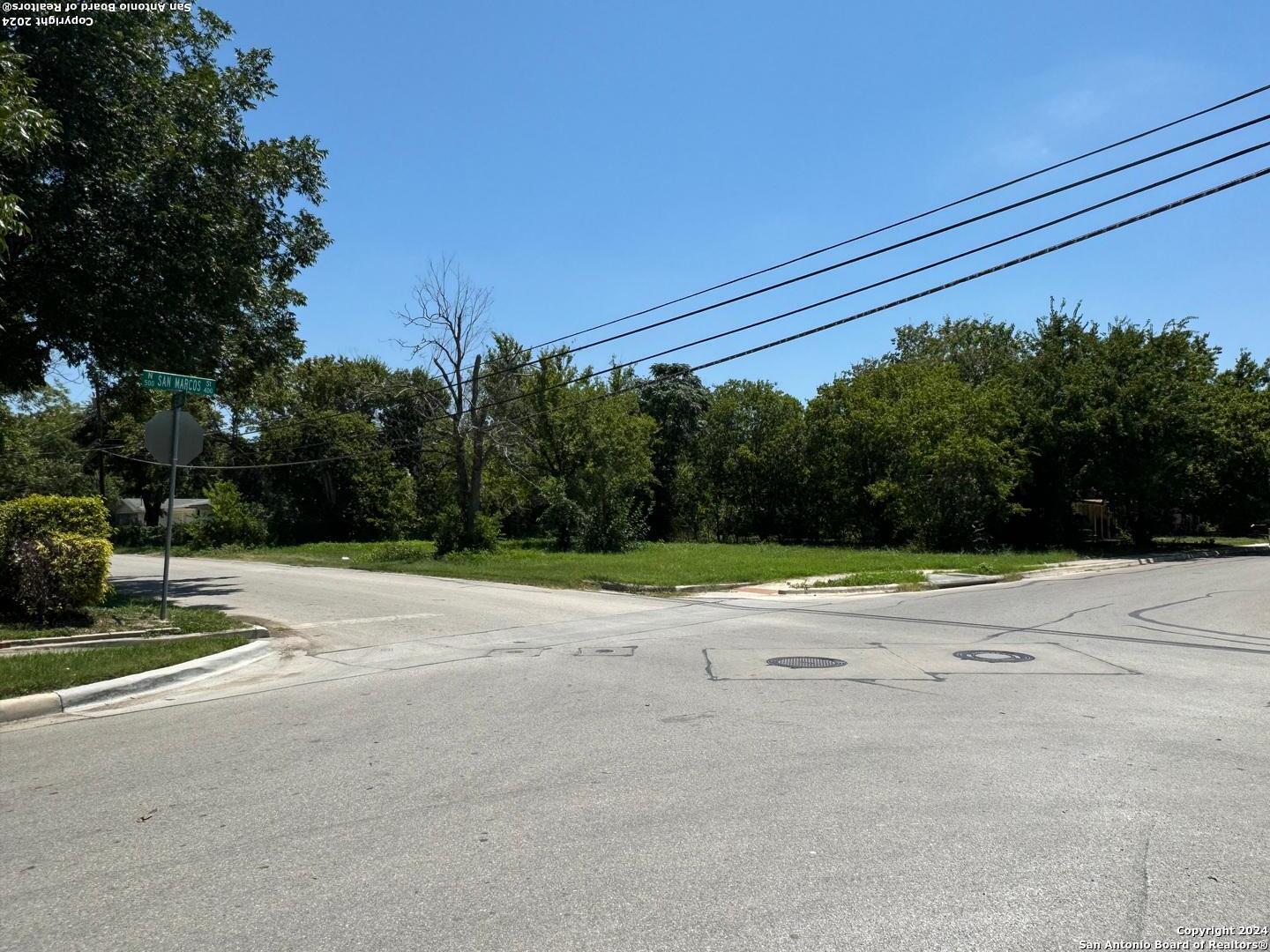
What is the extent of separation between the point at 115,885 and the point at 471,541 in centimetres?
2898

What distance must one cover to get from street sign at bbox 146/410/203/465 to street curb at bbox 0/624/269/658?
99.3 inches

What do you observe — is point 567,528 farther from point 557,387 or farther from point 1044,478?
point 1044,478

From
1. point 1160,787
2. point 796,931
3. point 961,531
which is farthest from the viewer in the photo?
point 961,531

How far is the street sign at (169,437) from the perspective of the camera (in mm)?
12500

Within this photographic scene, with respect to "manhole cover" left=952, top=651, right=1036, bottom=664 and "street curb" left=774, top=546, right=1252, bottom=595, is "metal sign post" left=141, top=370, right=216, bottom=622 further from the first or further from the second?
"street curb" left=774, top=546, right=1252, bottom=595

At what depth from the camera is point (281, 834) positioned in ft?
15.5

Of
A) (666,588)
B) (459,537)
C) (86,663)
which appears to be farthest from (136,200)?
(459,537)

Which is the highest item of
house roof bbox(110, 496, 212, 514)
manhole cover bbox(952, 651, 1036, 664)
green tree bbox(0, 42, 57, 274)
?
green tree bbox(0, 42, 57, 274)

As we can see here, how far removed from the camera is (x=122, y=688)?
872cm

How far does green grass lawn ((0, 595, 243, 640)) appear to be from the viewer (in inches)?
444

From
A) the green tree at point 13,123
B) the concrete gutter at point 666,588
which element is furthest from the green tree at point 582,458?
the green tree at point 13,123

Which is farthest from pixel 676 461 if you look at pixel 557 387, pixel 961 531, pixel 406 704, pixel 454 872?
pixel 454 872

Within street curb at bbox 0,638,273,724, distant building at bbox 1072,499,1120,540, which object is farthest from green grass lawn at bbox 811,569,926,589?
distant building at bbox 1072,499,1120,540

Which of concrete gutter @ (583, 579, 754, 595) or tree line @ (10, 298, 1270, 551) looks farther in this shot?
tree line @ (10, 298, 1270, 551)
